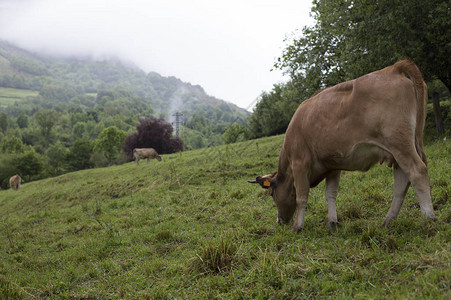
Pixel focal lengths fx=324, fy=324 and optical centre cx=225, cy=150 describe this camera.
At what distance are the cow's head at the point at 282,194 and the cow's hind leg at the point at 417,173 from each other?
7.92 ft

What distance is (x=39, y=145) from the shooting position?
103m

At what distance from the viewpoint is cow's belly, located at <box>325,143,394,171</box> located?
172 inches

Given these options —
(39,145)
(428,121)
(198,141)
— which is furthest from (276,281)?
(39,145)

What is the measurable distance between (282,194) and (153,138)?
145ft

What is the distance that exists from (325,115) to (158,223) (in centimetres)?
546

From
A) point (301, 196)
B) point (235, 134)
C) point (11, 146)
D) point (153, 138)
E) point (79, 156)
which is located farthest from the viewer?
point (11, 146)

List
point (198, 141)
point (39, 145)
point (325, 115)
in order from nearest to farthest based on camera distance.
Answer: point (325, 115), point (39, 145), point (198, 141)

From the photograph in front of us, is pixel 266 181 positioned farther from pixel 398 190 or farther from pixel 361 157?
pixel 398 190

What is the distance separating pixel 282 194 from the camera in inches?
249

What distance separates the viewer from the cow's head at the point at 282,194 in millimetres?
6266

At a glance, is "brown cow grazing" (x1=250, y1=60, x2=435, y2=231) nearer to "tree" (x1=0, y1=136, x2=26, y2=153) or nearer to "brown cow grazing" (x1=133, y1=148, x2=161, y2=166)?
"brown cow grazing" (x1=133, y1=148, x2=161, y2=166)

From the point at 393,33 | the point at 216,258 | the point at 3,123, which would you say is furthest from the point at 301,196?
the point at 3,123

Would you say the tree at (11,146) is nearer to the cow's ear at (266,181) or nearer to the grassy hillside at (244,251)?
the grassy hillside at (244,251)

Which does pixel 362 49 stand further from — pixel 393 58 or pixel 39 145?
pixel 39 145
